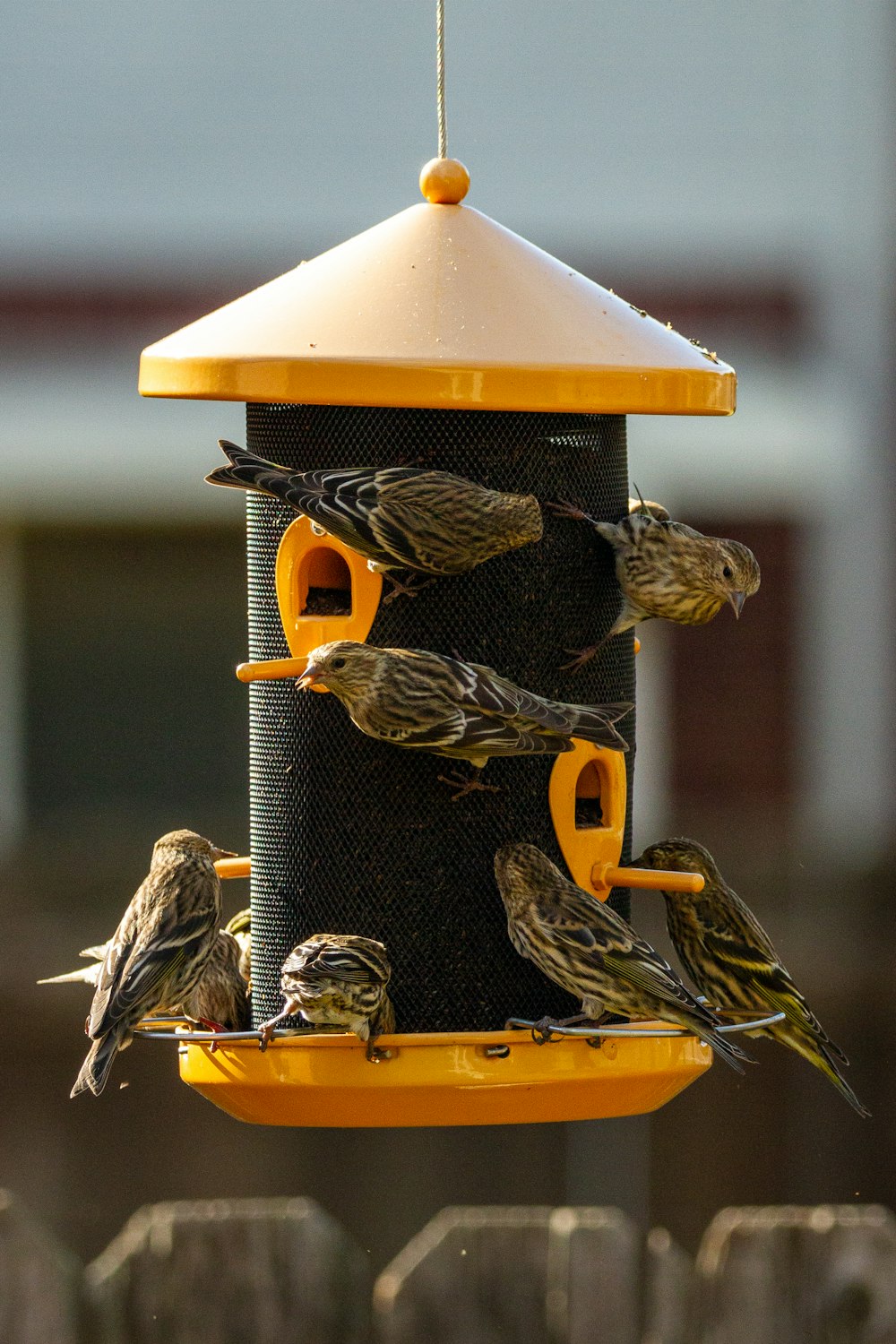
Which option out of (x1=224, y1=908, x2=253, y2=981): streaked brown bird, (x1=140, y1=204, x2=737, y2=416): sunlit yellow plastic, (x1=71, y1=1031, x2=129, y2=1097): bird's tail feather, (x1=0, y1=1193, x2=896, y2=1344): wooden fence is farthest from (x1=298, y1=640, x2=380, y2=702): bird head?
(x1=0, y1=1193, x2=896, y2=1344): wooden fence

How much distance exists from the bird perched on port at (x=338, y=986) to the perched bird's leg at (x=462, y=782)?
477 mm

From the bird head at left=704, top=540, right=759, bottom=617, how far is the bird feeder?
0.84 ft

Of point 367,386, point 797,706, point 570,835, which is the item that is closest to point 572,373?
Result: point 367,386

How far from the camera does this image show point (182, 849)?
18.6 ft

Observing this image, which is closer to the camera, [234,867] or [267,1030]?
[267,1030]

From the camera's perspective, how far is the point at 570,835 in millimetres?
5531

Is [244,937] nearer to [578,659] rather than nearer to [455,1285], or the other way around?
[578,659]

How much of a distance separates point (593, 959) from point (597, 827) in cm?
59

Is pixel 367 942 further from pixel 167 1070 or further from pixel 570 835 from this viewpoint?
pixel 167 1070

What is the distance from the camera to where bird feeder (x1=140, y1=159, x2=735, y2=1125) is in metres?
5.01

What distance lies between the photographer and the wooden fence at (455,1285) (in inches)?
268

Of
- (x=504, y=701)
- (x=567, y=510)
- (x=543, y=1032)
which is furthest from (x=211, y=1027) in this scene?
(x=567, y=510)

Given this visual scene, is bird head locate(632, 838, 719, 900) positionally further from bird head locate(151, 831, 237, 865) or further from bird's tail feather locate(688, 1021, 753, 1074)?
bird head locate(151, 831, 237, 865)

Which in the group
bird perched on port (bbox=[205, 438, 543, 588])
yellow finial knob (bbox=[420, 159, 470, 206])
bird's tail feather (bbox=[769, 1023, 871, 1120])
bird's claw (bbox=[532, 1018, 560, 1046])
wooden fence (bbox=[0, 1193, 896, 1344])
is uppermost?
yellow finial knob (bbox=[420, 159, 470, 206])
